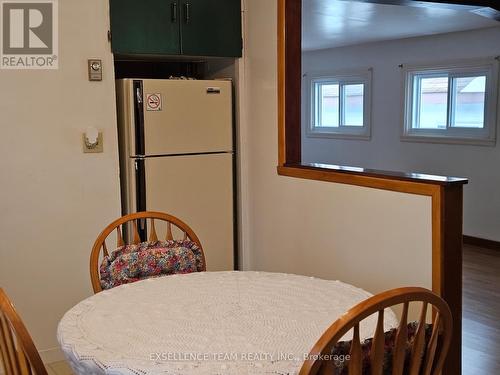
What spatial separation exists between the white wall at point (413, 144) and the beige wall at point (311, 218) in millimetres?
3328

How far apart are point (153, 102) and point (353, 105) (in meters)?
5.01

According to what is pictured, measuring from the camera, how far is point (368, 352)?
129cm

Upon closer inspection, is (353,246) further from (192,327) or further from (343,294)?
(192,327)

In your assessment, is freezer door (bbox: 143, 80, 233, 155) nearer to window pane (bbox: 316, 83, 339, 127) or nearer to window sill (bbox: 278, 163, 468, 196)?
window sill (bbox: 278, 163, 468, 196)

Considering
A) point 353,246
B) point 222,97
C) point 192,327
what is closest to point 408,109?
point 222,97

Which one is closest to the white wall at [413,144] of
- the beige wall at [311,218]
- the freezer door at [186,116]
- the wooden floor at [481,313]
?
the wooden floor at [481,313]

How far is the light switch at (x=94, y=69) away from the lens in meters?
3.06

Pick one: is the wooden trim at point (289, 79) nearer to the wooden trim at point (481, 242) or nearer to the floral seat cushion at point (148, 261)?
the floral seat cushion at point (148, 261)

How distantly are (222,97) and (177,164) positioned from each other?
475 mm

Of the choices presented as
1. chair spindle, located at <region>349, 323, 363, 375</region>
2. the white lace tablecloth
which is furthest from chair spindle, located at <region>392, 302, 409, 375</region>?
the white lace tablecloth

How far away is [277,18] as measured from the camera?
Answer: 123 inches

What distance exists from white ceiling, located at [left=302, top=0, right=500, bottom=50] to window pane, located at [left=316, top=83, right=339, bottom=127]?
1.33 m

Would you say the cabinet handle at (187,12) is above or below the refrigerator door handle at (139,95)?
above

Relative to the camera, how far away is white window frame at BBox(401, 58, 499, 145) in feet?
18.9
